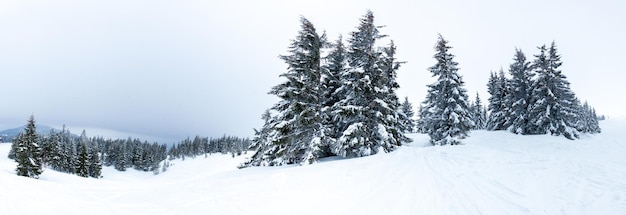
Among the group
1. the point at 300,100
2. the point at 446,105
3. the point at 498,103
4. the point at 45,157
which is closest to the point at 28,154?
the point at 45,157

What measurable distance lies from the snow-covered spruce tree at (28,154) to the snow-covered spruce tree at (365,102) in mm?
45209

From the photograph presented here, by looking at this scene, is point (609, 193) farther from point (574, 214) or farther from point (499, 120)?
point (499, 120)

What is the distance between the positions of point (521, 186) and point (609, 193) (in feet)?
6.76

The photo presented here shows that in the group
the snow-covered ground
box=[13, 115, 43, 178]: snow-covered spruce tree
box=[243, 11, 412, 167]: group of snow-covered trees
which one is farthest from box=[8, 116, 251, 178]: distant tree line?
box=[243, 11, 412, 167]: group of snow-covered trees

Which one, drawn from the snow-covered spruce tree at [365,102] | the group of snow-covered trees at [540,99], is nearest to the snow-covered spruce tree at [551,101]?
the group of snow-covered trees at [540,99]

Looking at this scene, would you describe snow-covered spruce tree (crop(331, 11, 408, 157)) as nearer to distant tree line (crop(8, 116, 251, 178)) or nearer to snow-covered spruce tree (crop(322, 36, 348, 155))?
snow-covered spruce tree (crop(322, 36, 348, 155))

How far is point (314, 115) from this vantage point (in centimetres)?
1872

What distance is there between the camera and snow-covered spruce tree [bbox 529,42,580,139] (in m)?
32.2

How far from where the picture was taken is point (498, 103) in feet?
151

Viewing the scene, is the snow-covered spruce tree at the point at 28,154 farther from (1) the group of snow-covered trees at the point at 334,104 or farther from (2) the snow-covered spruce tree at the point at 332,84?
(2) the snow-covered spruce tree at the point at 332,84

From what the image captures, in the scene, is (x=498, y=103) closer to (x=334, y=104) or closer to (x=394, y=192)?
(x=334, y=104)

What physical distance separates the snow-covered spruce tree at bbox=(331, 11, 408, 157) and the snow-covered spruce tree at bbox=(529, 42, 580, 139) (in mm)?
23893

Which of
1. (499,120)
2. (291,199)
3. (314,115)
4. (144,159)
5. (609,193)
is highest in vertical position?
(499,120)

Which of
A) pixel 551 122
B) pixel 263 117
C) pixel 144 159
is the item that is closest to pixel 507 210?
pixel 263 117
